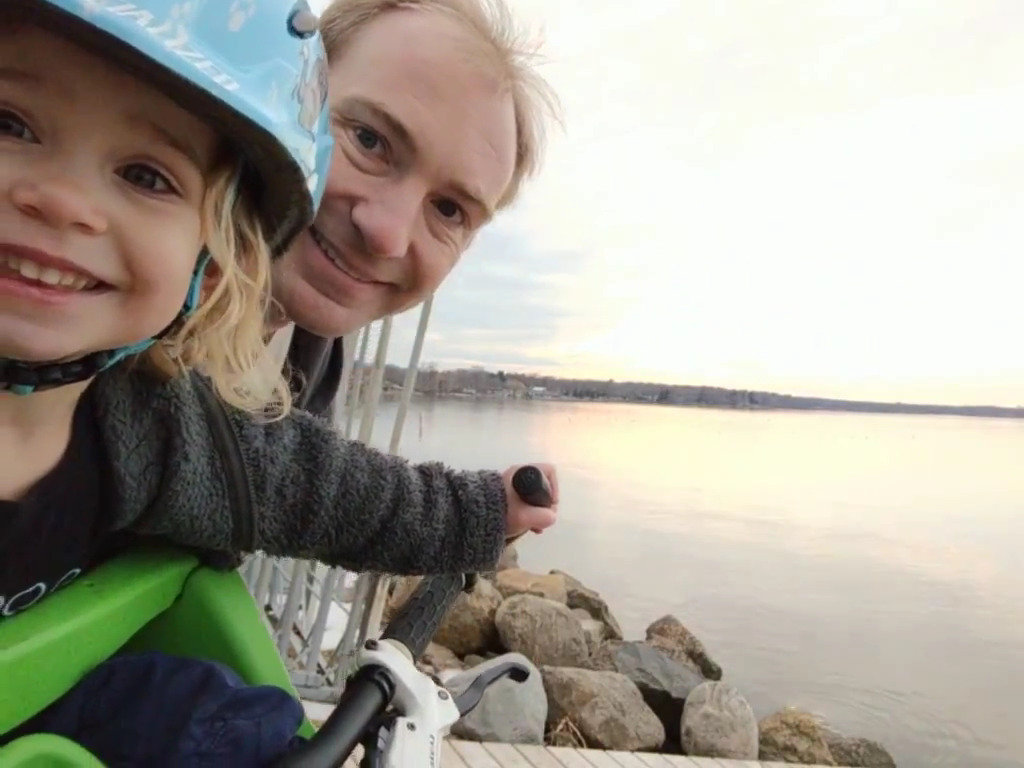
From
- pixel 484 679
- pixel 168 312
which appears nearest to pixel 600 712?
pixel 484 679

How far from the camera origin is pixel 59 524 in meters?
1.02

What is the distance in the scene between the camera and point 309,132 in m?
1.01

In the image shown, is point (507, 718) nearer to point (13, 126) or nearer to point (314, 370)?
point (314, 370)

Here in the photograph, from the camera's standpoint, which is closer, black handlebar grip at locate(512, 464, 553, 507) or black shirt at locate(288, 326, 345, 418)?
black handlebar grip at locate(512, 464, 553, 507)

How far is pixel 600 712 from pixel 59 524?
12.2 feet

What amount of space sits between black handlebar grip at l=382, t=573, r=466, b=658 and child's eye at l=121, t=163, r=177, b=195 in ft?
1.67

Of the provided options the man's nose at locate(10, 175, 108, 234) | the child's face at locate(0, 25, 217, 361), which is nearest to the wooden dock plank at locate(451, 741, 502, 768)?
the child's face at locate(0, 25, 217, 361)

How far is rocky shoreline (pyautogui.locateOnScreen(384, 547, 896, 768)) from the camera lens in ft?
13.2

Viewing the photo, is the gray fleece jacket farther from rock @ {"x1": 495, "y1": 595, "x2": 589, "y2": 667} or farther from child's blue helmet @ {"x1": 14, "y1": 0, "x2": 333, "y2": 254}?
rock @ {"x1": 495, "y1": 595, "x2": 589, "y2": 667}

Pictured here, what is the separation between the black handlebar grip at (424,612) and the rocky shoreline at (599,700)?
2678 mm

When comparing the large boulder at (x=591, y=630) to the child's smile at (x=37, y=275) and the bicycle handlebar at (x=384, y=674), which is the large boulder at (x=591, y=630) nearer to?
the bicycle handlebar at (x=384, y=674)

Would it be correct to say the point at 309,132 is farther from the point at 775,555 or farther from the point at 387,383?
the point at 775,555

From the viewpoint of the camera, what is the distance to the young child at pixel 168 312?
31.4 inches

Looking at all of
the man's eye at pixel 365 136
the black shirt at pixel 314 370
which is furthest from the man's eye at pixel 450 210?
the black shirt at pixel 314 370
